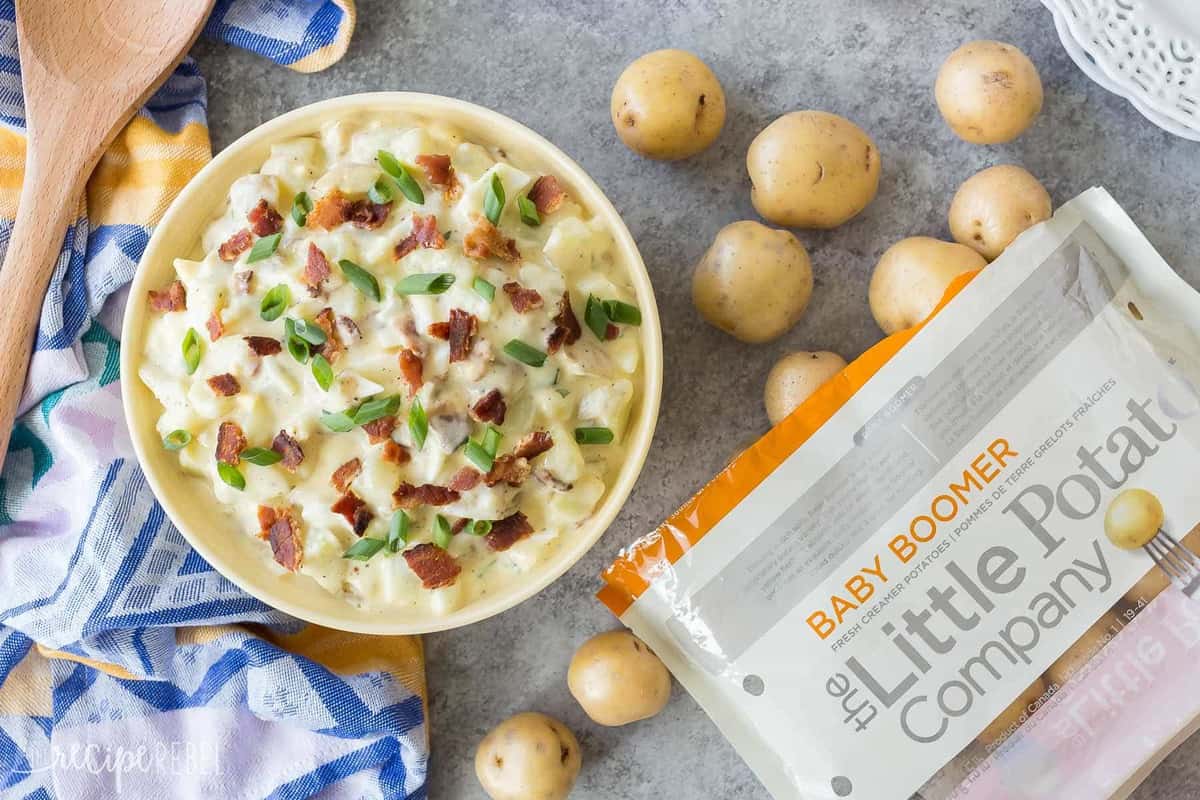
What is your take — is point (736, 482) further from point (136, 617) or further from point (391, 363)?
point (136, 617)

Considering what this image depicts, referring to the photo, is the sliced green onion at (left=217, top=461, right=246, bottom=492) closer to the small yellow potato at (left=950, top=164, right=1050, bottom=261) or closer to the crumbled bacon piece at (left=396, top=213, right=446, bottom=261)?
the crumbled bacon piece at (left=396, top=213, right=446, bottom=261)

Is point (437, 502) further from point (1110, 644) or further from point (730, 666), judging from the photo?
point (1110, 644)

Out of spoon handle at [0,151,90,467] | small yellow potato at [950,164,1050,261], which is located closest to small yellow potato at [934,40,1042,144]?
small yellow potato at [950,164,1050,261]

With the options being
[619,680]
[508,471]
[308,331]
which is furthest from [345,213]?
[619,680]

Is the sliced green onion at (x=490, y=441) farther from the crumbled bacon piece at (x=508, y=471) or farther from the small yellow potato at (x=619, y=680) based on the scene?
the small yellow potato at (x=619, y=680)

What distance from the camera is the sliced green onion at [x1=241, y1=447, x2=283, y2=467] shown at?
1.25 m

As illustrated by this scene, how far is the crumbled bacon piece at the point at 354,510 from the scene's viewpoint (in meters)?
1.27

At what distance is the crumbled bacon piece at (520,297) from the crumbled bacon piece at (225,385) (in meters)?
0.34

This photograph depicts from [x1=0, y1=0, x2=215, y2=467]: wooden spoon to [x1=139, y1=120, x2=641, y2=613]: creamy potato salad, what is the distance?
0.27 meters

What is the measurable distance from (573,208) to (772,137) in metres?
0.35

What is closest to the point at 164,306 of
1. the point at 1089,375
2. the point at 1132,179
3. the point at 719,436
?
the point at 719,436

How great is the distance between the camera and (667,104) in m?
1.52

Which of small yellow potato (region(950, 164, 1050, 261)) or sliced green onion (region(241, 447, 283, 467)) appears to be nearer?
sliced green onion (region(241, 447, 283, 467))

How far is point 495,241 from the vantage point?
4.14ft
